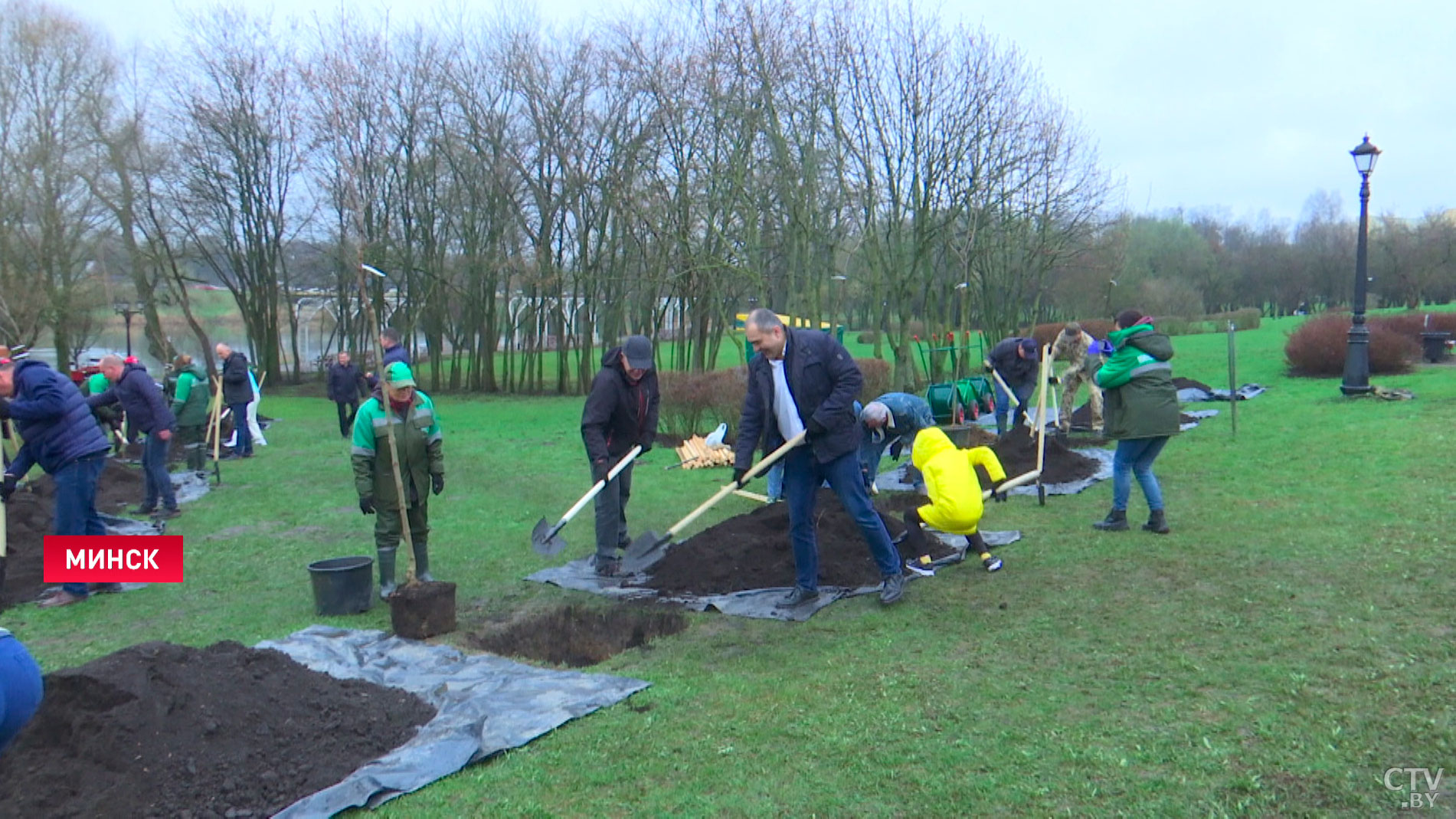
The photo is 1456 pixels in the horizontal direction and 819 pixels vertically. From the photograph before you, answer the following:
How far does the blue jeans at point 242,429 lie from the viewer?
15391mm

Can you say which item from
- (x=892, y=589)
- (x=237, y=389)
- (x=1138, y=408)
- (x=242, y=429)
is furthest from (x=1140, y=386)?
(x=242, y=429)

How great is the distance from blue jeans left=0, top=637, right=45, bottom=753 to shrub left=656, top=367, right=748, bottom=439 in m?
12.2

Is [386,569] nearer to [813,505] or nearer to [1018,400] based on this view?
[813,505]

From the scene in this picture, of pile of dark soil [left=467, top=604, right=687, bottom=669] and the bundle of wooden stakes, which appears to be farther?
the bundle of wooden stakes

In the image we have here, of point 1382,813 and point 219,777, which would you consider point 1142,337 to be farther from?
point 219,777

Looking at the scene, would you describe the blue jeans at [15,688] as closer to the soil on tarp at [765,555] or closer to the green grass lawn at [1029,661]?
the green grass lawn at [1029,661]

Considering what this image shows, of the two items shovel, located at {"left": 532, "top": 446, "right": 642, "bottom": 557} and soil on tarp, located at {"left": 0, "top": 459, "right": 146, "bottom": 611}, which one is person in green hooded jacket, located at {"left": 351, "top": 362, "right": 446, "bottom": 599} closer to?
shovel, located at {"left": 532, "top": 446, "right": 642, "bottom": 557}

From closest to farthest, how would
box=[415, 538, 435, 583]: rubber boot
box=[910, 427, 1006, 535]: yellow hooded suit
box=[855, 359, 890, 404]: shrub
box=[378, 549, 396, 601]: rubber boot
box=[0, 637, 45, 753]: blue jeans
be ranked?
box=[0, 637, 45, 753]: blue jeans, box=[910, 427, 1006, 535]: yellow hooded suit, box=[378, 549, 396, 601]: rubber boot, box=[415, 538, 435, 583]: rubber boot, box=[855, 359, 890, 404]: shrub

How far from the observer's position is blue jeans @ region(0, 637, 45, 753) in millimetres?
A: 2777

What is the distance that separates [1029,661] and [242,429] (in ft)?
46.6

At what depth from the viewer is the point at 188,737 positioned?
399 centimetres

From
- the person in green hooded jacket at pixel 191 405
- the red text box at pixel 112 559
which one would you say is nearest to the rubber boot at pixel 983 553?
the red text box at pixel 112 559

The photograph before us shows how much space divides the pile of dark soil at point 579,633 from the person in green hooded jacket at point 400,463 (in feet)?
2.91

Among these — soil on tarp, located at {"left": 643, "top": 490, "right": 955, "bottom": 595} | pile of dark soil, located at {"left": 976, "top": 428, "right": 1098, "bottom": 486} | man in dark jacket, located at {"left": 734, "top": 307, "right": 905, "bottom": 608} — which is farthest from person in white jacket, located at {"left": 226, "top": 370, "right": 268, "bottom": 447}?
man in dark jacket, located at {"left": 734, "top": 307, "right": 905, "bottom": 608}
